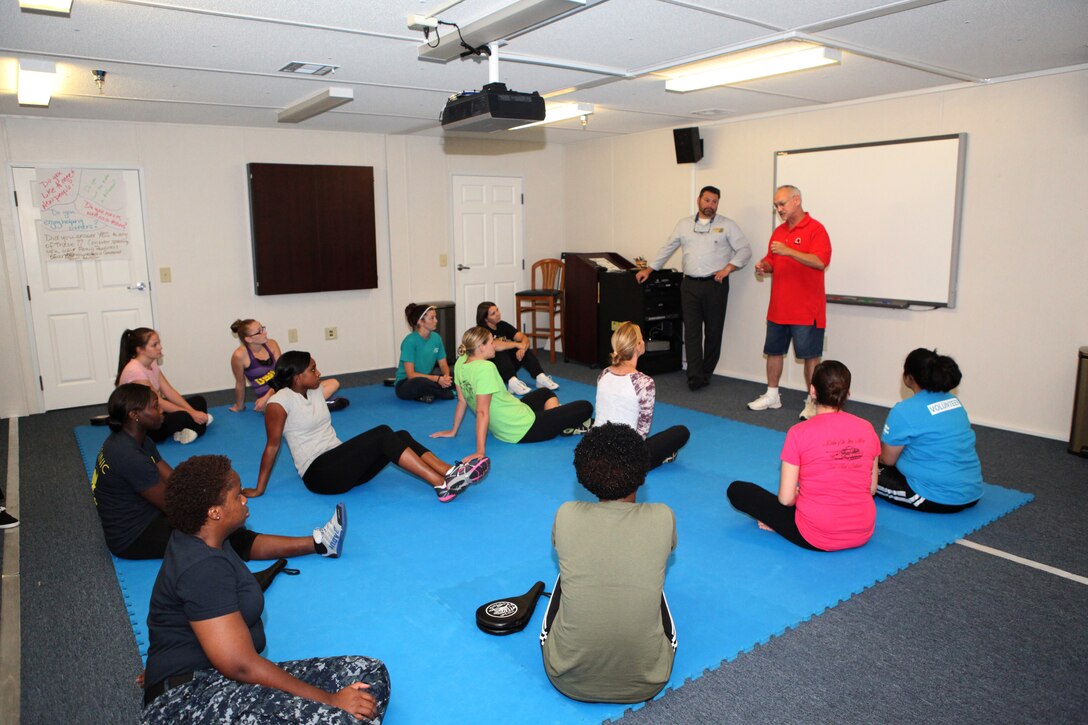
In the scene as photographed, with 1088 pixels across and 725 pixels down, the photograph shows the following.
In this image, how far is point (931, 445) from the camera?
3877 millimetres

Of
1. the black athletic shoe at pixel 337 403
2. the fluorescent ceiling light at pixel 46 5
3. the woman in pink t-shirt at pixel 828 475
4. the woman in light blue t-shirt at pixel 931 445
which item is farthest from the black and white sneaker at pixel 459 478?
the fluorescent ceiling light at pixel 46 5

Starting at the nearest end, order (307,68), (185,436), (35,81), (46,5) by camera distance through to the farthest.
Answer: (46,5)
(307,68)
(35,81)
(185,436)

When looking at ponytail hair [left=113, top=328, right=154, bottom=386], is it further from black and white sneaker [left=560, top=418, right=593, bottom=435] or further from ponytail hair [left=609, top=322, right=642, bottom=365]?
ponytail hair [left=609, top=322, right=642, bottom=365]

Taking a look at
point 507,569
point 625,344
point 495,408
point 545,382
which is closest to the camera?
point 507,569

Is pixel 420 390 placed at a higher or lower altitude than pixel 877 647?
higher

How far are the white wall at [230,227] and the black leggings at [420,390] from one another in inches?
70.9

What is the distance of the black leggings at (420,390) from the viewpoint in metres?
6.59

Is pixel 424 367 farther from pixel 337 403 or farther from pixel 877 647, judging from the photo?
pixel 877 647

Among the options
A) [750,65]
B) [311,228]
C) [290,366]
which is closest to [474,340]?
[290,366]

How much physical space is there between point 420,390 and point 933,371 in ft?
13.8

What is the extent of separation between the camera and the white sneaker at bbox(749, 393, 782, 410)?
20.8ft

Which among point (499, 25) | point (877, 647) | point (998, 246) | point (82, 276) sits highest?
point (499, 25)

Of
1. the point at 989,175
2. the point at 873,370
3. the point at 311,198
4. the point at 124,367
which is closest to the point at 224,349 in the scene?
the point at 311,198

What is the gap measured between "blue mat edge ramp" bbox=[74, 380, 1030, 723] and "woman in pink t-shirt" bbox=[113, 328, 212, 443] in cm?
35
